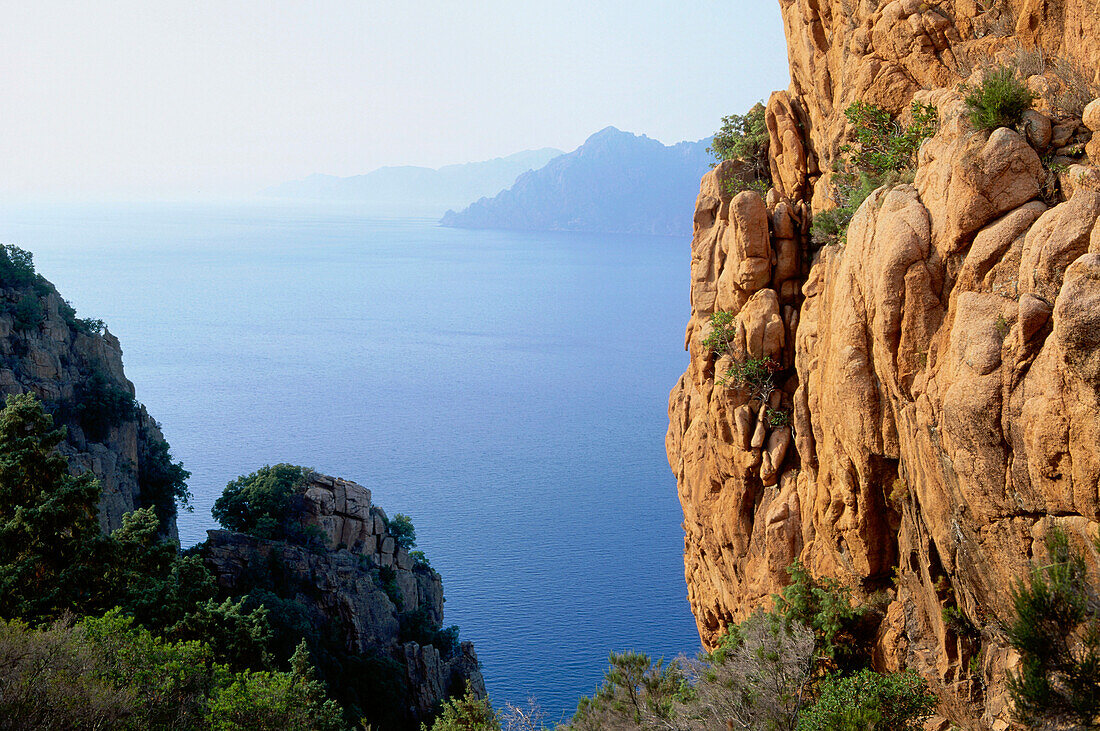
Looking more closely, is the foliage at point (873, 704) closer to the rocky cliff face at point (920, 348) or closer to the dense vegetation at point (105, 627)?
the rocky cliff face at point (920, 348)

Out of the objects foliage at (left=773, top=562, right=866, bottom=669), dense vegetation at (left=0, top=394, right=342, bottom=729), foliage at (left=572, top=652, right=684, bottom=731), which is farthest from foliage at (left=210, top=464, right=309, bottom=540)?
foliage at (left=773, top=562, right=866, bottom=669)

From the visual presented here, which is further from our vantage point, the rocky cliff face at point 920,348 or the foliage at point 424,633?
the foliage at point 424,633

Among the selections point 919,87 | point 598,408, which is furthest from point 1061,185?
point 598,408

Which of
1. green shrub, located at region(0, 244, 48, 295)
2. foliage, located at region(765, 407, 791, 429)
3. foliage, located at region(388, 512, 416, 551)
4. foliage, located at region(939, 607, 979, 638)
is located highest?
green shrub, located at region(0, 244, 48, 295)

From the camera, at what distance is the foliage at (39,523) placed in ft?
73.1

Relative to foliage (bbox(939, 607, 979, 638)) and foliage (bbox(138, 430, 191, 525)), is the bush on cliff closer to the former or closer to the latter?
foliage (bbox(939, 607, 979, 638))

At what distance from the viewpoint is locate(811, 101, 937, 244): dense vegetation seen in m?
16.1

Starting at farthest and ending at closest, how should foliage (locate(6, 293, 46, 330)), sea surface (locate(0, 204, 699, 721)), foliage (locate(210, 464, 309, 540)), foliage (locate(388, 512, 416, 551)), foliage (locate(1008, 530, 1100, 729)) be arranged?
1. sea surface (locate(0, 204, 699, 721))
2. foliage (locate(388, 512, 416, 551))
3. foliage (locate(210, 464, 309, 540))
4. foliage (locate(6, 293, 46, 330))
5. foliage (locate(1008, 530, 1100, 729))

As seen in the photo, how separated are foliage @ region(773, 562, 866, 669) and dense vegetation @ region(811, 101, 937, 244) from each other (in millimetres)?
7779

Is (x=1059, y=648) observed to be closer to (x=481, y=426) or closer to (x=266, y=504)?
(x=266, y=504)

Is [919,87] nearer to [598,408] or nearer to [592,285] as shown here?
[598,408]

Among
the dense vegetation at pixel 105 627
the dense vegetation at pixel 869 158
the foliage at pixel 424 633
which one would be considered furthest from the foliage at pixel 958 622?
the foliage at pixel 424 633

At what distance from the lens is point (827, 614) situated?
17.4 metres

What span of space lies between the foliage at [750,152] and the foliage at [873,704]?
507 inches
